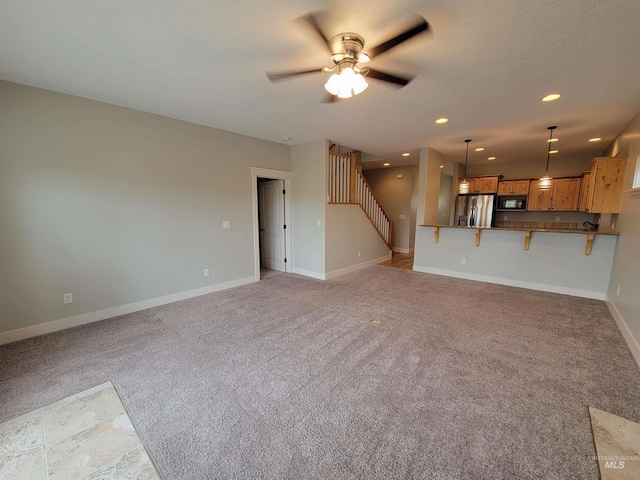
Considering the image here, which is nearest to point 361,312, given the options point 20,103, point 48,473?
point 48,473

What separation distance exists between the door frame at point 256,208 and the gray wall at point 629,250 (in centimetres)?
499

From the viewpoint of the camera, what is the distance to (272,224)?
19.4 ft

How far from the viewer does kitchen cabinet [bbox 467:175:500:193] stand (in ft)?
23.0

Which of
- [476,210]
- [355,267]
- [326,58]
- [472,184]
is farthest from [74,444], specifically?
[472,184]

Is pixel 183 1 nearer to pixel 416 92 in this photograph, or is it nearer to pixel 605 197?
pixel 416 92

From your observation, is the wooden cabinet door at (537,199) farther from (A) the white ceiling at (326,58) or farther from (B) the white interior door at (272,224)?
(B) the white interior door at (272,224)

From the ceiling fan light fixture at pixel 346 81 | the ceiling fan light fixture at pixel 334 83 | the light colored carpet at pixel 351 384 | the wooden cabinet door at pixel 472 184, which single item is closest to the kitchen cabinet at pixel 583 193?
the wooden cabinet door at pixel 472 184

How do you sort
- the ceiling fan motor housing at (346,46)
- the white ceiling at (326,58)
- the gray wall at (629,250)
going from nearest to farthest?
the white ceiling at (326,58) → the ceiling fan motor housing at (346,46) → the gray wall at (629,250)

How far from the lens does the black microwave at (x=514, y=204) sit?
268 inches

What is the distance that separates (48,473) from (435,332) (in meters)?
3.26

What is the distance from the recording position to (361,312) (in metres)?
3.54

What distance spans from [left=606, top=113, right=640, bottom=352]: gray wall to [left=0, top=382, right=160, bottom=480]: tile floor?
4174mm

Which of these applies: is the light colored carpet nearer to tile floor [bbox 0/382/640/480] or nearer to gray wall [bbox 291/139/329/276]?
tile floor [bbox 0/382/640/480]

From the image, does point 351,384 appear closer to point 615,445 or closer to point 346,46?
point 615,445
